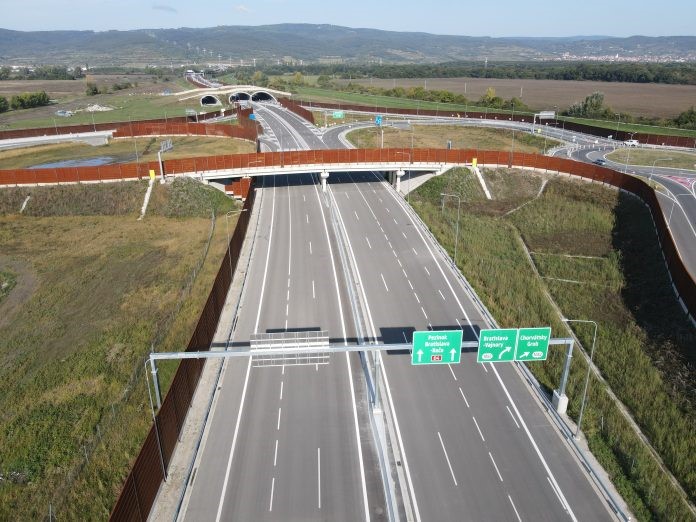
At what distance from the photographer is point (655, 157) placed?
85.6 meters

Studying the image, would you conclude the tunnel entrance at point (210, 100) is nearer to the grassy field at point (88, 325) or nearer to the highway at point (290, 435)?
the grassy field at point (88, 325)

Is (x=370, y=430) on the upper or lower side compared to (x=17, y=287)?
upper

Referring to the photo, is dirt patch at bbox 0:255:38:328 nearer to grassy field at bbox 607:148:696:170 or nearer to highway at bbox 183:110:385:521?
highway at bbox 183:110:385:521

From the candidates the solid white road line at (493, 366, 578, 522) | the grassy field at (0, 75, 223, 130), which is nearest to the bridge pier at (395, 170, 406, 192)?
the solid white road line at (493, 366, 578, 522)

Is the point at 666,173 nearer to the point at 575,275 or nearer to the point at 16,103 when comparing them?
the point at 575,275

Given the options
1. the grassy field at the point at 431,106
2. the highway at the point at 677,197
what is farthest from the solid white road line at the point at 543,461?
the grassy field at the point at 431,106

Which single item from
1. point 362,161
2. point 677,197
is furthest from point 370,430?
point 677,197

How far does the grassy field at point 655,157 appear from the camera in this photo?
79.9m

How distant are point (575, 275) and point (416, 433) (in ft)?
98.9

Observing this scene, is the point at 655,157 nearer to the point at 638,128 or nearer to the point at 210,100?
the point at 638,128

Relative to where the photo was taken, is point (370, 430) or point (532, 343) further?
point (370, 430)

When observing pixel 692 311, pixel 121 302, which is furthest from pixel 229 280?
pixel 692 311

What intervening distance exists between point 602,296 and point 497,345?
79.0 feet

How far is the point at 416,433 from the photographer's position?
2834 cm
